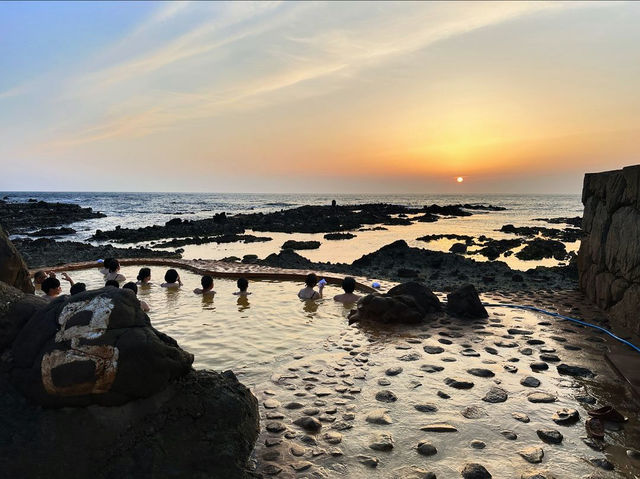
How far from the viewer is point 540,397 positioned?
15.8 feet

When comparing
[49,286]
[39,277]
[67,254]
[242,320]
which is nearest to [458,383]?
[242,320]

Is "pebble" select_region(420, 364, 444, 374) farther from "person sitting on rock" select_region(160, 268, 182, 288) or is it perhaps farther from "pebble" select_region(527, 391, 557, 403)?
"person sitting on rock" select_region(160, 268, 182, 288)

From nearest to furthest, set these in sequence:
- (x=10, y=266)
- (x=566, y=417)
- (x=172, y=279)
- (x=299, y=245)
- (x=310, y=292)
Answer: (x=566, y=417) < (x=10, y=266) < (x=310, y=292) < (x=172, y=279) < (x=299, y=245)

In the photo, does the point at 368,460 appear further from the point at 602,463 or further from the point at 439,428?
the point at 602,463

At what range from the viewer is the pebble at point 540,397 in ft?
15.6

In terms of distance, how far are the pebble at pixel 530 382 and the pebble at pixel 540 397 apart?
20cm

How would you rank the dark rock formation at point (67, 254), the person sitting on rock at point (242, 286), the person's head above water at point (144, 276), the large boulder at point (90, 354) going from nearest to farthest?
the large boulder at point (90, 354)
the person sitting on rock at point (242, 286)
the person's head above water at point (144, 276)
the dark rock formation at point (67, 254)

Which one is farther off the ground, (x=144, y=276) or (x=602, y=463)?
(x=144, y=276)

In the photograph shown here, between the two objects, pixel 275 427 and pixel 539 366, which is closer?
pixel 275 427

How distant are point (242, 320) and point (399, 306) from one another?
3.42 meters

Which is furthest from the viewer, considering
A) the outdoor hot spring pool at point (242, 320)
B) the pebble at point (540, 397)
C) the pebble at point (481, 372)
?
the outdoor hot spring pool at point (242, 320)

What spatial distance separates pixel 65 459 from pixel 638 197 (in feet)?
29.6

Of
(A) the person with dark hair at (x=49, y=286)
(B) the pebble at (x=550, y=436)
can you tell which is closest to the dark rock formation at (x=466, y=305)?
(B) the pebble at (x=550, y=436)

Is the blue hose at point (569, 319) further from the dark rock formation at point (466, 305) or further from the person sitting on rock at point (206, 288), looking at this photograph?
the person sitting on rock at point (206, 288)
